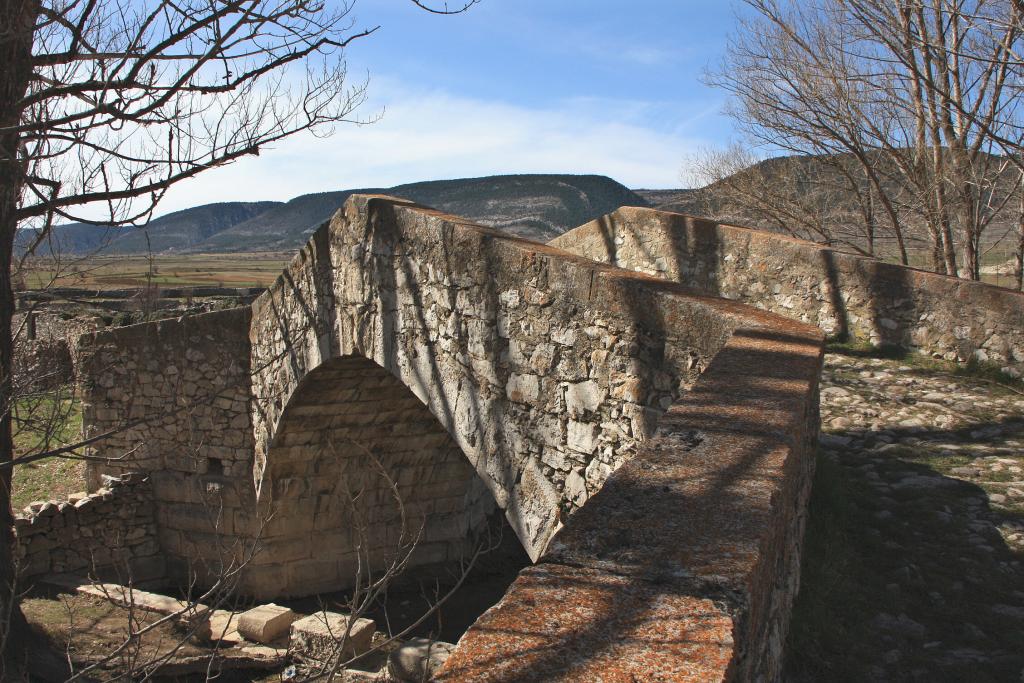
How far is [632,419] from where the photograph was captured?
4.37 m

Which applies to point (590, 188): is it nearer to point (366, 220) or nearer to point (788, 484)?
point (366, 220)

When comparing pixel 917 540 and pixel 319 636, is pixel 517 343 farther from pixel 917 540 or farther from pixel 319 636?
pixel 319 636

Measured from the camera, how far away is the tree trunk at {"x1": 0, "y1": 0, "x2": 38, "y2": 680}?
5188mm

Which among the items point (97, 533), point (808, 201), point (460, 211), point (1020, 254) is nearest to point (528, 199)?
point (460, 211)

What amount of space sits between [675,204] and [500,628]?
14121 mm

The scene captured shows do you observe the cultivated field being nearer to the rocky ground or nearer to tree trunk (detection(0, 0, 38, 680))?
tree trunk (detection(0, 0, 38, 680))

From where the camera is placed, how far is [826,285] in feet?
25.8

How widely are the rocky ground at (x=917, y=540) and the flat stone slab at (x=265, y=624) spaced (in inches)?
206

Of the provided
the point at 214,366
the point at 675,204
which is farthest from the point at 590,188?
the point at 214,366

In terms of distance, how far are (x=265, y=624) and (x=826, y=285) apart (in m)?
5.84

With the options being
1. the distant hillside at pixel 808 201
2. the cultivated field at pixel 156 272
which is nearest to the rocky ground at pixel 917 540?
the cultivated field at pixel 156 272

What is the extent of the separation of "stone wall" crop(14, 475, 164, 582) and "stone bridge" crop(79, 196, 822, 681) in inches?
7.7

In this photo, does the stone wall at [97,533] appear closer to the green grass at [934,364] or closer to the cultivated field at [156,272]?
the cultivated field at [156,272]

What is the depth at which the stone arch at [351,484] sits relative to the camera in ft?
29.3
